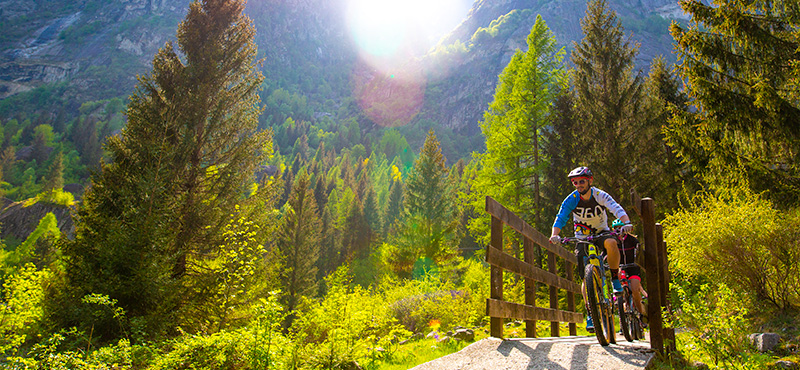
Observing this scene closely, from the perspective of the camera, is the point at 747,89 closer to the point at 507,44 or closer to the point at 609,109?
the point at 609,109

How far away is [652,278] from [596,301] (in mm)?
646

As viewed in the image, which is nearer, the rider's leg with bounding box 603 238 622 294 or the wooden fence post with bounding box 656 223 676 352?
the wooden fence post with bounding box 656 223 676 352

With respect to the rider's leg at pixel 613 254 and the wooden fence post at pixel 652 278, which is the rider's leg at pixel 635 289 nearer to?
the rider's leg at pixel 613 254

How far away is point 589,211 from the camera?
4.94 metres

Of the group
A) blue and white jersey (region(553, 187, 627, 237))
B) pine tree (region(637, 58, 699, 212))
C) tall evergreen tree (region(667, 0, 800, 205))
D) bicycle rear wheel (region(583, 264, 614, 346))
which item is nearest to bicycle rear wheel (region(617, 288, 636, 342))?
bicycle rear wheel (region(583, 264, 614, 346))

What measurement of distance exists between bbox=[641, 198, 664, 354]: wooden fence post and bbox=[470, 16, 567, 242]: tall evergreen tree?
1278cm

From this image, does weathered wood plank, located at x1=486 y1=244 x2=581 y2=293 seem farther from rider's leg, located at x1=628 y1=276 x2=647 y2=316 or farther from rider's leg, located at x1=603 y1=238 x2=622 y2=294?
rider's leg, located at x1=628 y1=276 x2=647 y2=316

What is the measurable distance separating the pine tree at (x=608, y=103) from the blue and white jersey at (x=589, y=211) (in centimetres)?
1052

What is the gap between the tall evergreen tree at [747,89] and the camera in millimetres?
7742

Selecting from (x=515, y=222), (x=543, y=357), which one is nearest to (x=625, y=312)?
(x=543, y=357)

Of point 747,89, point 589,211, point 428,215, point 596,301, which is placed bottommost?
point 596,301

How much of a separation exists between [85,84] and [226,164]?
689ft

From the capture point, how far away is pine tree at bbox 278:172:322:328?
28188mm

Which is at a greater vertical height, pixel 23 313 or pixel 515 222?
pixel 515 222
